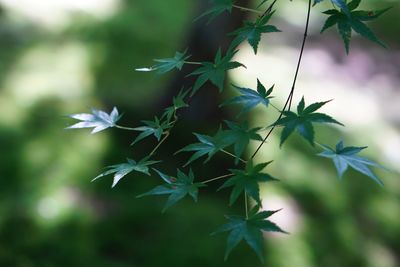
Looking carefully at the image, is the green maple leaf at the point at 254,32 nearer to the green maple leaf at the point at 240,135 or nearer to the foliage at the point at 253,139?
the foliage at the point at 253,139

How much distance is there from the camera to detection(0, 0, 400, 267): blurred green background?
316cm

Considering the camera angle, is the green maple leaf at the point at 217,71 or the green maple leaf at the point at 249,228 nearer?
the green maple leaf at the point at 249,228

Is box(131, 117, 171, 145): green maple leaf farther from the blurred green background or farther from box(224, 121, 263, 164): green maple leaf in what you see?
the blurred green background

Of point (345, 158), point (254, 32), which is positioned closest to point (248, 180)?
point (345, 158)

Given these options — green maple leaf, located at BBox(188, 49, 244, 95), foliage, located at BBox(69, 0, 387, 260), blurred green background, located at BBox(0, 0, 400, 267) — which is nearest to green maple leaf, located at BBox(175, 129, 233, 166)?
foliage, located at BBox(69, 0, 387, 260)

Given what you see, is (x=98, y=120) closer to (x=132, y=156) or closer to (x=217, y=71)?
(x=217, y=71)

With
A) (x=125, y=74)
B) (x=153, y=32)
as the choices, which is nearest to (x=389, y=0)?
(x=153, y=32)

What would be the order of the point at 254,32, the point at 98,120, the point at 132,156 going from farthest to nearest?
1. the point at 132,156
2. the point at 98,120
3. the point at 254,32

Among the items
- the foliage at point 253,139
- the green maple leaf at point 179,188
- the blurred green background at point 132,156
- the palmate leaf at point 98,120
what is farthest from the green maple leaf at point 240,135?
the blurred green background at point 132,156

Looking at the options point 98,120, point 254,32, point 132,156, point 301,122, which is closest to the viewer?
point 301,122

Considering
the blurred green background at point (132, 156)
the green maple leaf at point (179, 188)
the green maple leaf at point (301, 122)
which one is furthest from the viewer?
the blurred green background at point (132, 156)

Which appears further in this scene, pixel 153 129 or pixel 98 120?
pixel 98 120

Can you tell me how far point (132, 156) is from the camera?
3.71 m

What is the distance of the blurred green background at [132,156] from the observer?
124 inches
